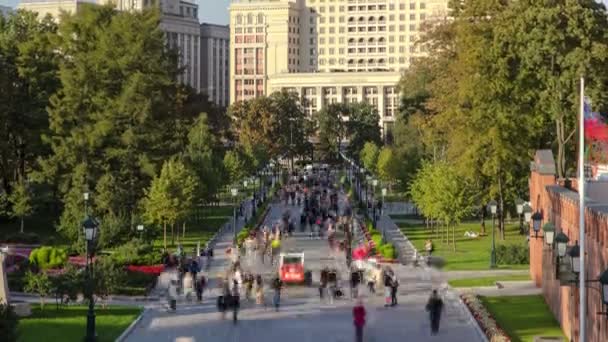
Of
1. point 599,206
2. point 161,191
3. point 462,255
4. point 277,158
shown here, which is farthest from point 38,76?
point 277,158

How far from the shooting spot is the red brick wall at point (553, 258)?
86.9 feet

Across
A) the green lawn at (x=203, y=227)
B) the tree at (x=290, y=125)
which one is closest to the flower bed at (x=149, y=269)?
the green lawn at (x=203, y=227)

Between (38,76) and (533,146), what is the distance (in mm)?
30206

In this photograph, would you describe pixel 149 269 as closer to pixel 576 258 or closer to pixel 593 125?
pixel 593 125

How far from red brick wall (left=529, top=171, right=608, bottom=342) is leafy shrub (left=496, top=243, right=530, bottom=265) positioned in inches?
194

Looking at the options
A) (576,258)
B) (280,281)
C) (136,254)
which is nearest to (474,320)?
(280,281)

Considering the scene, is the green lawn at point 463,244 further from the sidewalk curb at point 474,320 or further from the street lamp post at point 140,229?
the street lamp post at point 140,229

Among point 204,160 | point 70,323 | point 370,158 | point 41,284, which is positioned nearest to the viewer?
point 70,323

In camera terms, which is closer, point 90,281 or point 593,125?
point 90,281

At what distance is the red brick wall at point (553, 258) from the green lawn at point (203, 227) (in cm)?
1943

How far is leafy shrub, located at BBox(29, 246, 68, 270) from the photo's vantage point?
45.3m

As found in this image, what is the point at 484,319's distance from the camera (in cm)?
3356

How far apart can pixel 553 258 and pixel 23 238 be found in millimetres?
31343

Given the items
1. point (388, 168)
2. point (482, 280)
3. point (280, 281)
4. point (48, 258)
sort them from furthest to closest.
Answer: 1. point (388, 168)
2. point (48, 258)
3. point (482, 280)
4. point (280, 281)
